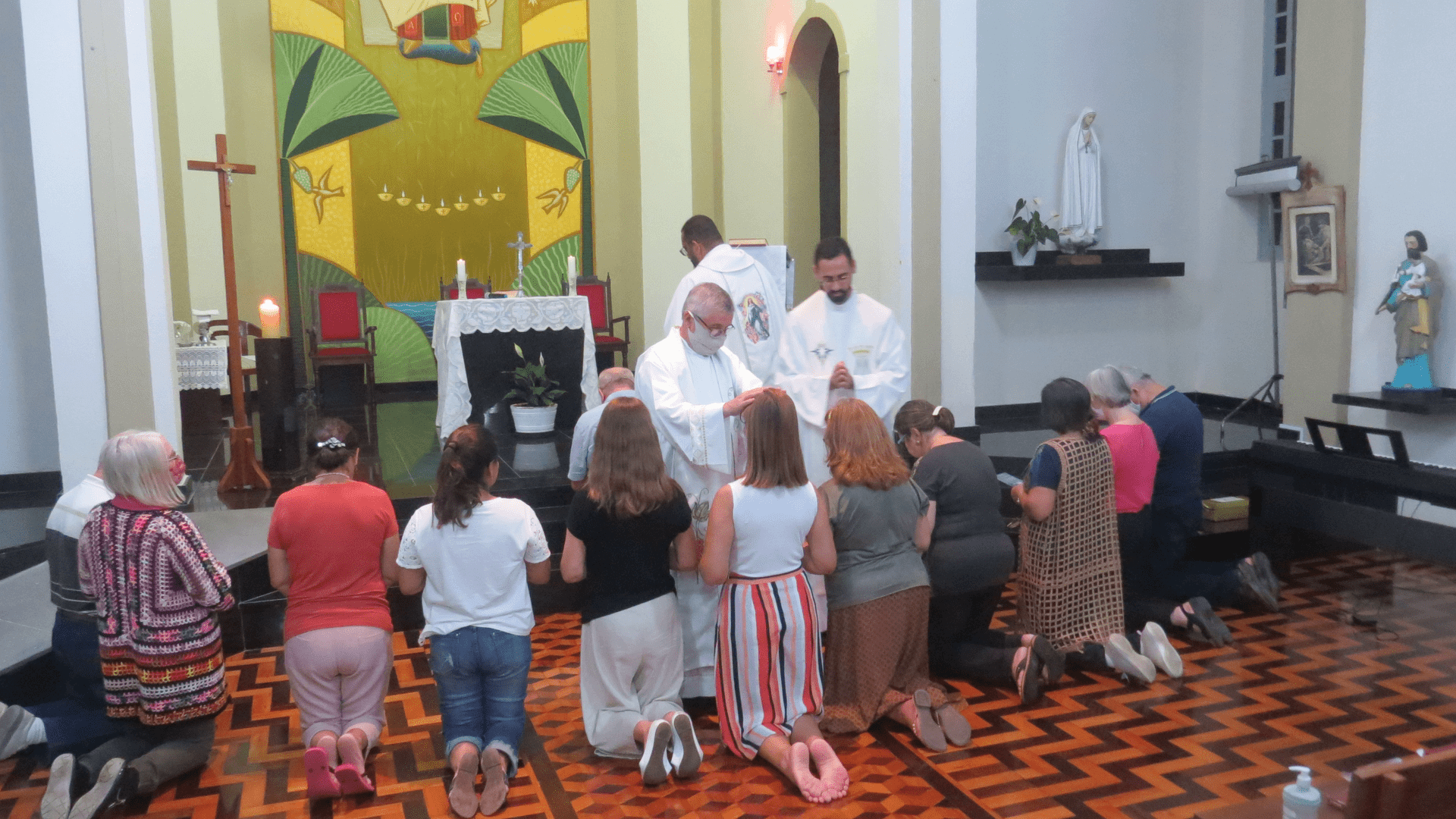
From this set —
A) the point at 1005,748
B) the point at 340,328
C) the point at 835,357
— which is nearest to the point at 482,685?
the point at 1005,748

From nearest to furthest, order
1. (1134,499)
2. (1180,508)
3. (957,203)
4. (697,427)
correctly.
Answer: (697,427) → (1134,499) → (1180,508) → (957,203)

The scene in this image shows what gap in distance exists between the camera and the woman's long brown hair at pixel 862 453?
3.84 metres

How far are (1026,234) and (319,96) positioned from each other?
251 inches

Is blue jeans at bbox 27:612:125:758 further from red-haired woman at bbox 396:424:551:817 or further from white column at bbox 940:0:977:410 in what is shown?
white column at bbox 940:0:977:410

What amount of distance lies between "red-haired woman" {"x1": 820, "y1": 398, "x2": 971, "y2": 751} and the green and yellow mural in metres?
7.76

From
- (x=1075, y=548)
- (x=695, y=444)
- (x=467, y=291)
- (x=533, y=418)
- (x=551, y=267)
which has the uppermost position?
(x=551, y=267)

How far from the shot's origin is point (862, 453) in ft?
12.7

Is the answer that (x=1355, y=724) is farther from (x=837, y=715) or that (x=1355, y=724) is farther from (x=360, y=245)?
(x=360, y=245)

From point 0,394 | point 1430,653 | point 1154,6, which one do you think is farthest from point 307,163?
point 1430,653

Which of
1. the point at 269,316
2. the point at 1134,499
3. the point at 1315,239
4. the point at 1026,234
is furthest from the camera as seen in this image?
the point at 1026,234

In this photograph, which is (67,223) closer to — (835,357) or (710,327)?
(710,327)

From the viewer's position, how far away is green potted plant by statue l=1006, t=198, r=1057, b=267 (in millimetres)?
8516

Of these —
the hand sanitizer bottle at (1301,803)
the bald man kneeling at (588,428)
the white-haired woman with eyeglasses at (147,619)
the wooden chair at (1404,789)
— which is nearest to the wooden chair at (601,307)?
the bald man kneeling at (588,428)

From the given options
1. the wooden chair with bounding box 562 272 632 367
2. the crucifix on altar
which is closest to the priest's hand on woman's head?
the crucifix on altar
